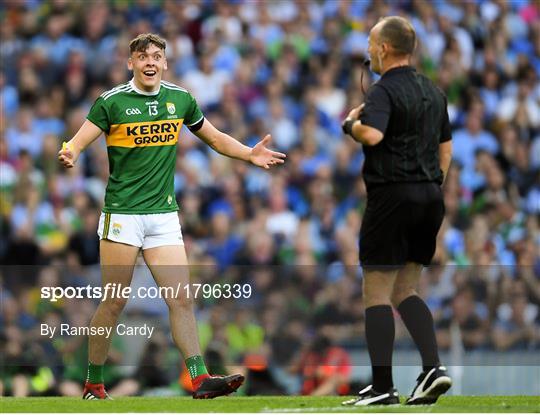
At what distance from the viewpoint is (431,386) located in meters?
8.29

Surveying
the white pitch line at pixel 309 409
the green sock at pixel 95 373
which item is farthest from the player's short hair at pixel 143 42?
the white pitch line at pixel 309 409

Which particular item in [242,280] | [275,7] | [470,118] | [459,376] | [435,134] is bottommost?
[459,376]

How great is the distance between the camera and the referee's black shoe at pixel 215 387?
8789mm

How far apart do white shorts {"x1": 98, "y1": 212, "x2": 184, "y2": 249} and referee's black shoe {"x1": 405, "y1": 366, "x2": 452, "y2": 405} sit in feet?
5.65

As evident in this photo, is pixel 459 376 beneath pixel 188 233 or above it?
beneath

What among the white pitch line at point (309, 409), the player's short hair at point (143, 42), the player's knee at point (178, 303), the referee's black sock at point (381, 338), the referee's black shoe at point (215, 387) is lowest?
the white pitch line at point (309, 409)

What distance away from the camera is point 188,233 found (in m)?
15.0

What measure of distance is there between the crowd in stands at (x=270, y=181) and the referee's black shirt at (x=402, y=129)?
10.1 ft

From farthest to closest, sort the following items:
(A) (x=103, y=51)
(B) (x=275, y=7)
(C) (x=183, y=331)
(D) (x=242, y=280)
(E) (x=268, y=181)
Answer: (B) (x=275, y=7)
(A) (x=103, y=51)
(E) (x=268, y=181)
(D) (x=242, y=280)
(C) (x=183, y=331)

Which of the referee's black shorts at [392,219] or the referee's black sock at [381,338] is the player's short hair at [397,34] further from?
the referee's black sock at [381,338]

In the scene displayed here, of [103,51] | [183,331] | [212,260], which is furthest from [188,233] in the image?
[183,331]

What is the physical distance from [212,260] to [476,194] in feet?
11.1

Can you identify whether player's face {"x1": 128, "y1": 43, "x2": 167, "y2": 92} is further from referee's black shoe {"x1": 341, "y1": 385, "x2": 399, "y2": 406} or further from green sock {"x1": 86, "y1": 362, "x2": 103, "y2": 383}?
referee's black shoe {"x1": 341, "y1": 385, "x2": 399, "y2": 406}

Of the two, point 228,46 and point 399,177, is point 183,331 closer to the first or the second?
point 399,177
